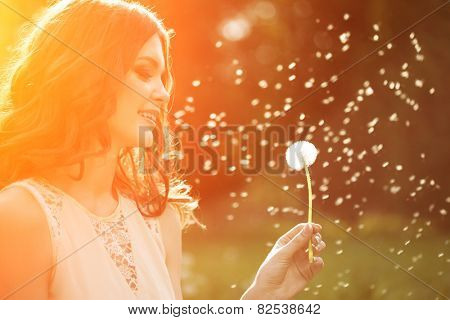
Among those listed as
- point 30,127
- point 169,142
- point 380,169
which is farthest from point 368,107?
point 30,127

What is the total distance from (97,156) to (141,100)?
12 cm

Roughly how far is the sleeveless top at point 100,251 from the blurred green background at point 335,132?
1.03 meters

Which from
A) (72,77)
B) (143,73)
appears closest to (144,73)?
(143,73)

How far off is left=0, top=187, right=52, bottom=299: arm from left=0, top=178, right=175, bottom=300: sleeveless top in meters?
0.01

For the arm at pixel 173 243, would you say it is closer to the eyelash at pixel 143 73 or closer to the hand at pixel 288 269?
the hand at pixel 288 269

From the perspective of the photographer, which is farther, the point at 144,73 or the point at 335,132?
the point at 335,132

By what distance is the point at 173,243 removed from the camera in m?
1.00

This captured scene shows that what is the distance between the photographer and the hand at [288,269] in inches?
36.6

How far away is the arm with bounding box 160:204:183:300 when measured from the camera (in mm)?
978

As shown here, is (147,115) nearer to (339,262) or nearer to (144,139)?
(144,139)

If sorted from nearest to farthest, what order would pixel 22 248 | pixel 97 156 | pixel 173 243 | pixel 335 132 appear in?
pixel 22 248, pixel 97 156, pixel 173 243, pixel 335 132

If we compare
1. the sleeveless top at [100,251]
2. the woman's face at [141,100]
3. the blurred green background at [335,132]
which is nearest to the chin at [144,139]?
the woman's face at [141,100]

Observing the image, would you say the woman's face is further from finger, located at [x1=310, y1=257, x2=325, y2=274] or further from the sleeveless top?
finger, located at [x1=310, y1=257, x2=325, y2=274]

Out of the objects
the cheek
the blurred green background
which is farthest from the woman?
the blurred green background
